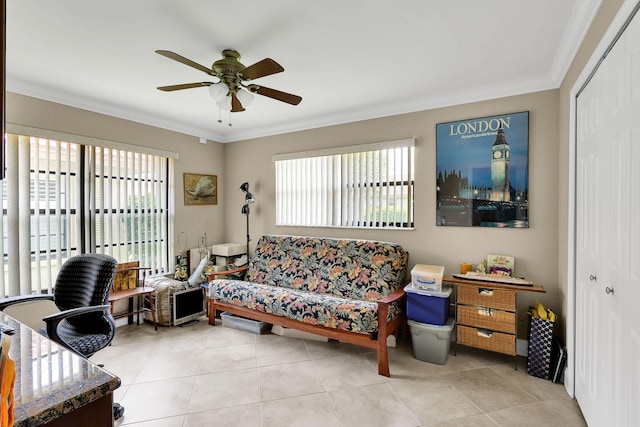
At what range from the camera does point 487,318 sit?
2744 millimetres

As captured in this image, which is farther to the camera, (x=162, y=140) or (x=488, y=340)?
(x=162, y=140)

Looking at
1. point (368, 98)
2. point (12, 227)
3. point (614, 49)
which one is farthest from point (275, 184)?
point (614, 49)

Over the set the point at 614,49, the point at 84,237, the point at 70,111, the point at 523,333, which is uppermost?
the point at 70,111

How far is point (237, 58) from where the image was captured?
7.67ft

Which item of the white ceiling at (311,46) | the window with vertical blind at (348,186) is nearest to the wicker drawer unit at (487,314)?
the window with vertical blind at (348,186)

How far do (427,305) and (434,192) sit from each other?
4.01 ft

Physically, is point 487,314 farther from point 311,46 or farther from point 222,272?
point 222,272

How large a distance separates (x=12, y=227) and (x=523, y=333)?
16.3ft

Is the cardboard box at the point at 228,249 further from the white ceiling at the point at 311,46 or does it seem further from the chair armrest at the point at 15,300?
the chair armrest at the point at 15,300

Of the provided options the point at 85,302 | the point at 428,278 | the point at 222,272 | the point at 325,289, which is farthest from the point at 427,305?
the point at 85,302

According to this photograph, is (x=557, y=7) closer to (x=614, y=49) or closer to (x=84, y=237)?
(x=614, y=49)

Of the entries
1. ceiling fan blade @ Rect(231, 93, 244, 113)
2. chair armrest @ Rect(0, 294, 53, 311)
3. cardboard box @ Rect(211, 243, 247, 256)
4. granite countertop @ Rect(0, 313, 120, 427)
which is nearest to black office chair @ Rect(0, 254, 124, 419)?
chair armrest @ Rect(0, 294, 53, 311)

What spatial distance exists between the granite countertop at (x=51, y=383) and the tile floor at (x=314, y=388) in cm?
129

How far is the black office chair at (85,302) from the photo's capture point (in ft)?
6.75
